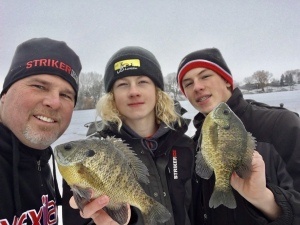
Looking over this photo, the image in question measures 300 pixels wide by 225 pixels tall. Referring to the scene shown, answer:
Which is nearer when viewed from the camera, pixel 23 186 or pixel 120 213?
pixel 120 213

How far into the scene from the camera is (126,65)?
9.91 feet

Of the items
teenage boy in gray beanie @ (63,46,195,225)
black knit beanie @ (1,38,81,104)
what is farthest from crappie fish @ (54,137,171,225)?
black knit beanie @ (1,38,81,104)

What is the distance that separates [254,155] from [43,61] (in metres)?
2.33

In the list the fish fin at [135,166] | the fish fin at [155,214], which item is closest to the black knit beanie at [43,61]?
the fish fin at [135,166]

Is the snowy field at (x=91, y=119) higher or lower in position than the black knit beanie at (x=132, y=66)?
lower

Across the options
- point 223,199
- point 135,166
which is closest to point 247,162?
point 223,199

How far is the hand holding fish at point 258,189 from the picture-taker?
83.7 inches

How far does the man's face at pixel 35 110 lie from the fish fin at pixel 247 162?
1885mm

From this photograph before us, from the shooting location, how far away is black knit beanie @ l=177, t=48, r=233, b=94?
3.42 meters

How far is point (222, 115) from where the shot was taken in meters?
2.17

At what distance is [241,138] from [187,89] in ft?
5.17

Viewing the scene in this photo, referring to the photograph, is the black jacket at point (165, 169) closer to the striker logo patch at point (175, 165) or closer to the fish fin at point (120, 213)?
the striker logo patch at point (175, 165)

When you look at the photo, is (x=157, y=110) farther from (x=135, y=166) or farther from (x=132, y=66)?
(x=135, y=166)

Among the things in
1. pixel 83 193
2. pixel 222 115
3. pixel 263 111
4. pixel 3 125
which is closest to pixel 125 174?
pixel 83 193
